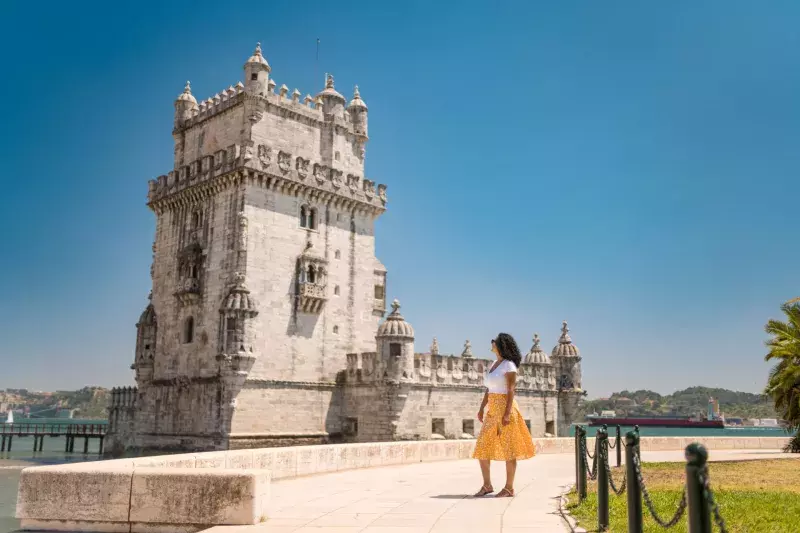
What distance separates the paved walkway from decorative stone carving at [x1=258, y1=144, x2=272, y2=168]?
20.6m

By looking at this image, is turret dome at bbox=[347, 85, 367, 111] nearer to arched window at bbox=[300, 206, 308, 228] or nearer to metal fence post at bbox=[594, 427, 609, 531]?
arched window at bbox=[300, 206, 308, 228]

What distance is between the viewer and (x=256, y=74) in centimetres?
3650

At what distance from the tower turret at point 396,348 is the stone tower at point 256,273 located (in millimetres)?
3539

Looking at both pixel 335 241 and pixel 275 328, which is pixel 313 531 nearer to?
pixel 275 328

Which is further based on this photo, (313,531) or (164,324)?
(164,324)

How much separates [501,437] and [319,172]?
89.5ft

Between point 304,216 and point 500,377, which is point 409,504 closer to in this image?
Answer: point 500,377

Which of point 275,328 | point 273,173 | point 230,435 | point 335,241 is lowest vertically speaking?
point 230,435

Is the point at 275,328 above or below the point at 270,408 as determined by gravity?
above

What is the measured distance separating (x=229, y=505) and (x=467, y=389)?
2875 centimetres

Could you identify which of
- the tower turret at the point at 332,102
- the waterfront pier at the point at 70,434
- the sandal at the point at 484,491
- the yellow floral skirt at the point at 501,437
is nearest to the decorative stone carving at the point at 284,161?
the tower turret at the point at 332,102

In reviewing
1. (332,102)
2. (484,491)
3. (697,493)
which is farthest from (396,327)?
(697,493)

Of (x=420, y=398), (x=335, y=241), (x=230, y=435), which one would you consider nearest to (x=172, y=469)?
(x=230, y=435)

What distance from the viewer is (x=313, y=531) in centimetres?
889
